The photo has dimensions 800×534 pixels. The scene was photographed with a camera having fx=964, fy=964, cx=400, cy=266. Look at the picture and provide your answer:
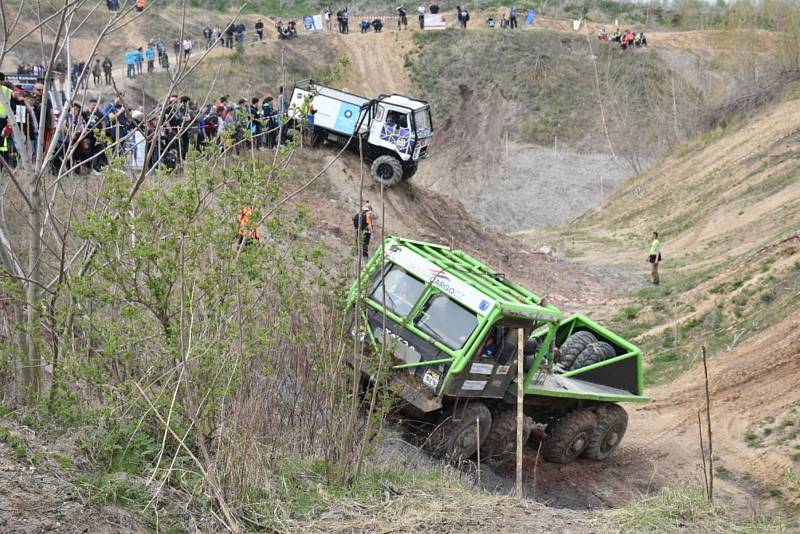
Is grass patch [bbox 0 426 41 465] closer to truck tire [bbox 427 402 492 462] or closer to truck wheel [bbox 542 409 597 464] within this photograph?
truck tire [bbox 427 402 492 462]

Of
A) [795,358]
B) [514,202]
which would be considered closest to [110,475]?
[795,358]

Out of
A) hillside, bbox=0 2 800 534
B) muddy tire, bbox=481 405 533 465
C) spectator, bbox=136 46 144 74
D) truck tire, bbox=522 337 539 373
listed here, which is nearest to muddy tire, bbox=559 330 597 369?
hillside, bbox=0 2 800 534

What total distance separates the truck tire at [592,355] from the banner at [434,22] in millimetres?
45156

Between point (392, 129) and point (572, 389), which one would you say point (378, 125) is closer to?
point (392, 129)

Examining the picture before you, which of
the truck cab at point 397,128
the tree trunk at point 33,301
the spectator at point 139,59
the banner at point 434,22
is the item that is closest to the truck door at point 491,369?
the tree trunk at point 33,301

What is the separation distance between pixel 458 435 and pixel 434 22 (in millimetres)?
48004

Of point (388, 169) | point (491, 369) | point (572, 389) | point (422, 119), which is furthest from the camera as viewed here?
point (422, 119)

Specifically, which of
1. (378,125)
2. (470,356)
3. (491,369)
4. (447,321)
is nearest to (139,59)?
(378,125)

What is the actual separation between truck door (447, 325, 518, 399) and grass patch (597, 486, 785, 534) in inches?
115

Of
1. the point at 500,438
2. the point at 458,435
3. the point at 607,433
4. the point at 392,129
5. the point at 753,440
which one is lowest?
the point at 753,440

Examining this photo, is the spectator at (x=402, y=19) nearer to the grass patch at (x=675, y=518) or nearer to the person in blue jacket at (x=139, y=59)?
the person in blue jacket at (x=139, y=59)

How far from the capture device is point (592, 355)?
13695 mm

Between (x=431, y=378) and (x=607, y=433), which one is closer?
(x=431, y=378)

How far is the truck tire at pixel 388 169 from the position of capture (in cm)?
2547
